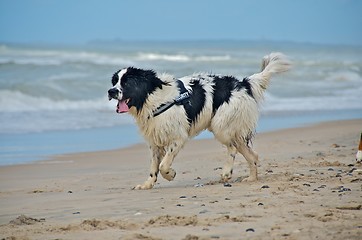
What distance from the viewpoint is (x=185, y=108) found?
8633 millimetres

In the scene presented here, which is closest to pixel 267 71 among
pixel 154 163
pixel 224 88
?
pixel 224 88

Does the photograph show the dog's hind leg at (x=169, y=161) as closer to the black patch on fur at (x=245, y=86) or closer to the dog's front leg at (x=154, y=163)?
the dog's front leg at (x=154, y=163)

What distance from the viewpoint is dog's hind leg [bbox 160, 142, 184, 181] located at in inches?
332

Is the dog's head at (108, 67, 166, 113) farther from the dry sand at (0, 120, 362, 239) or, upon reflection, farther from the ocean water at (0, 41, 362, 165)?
the ocean water at (0, 41, 362, 165)

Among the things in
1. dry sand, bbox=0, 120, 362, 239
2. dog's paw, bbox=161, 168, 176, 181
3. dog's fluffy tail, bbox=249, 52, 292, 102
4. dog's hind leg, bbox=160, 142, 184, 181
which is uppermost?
dog's fluffy tail, bbox=249, 52, 292, 102

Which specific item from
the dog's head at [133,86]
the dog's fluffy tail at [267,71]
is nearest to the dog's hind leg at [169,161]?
the dog's head at [133,86]

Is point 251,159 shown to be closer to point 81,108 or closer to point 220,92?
point 220,92

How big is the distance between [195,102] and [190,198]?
1.67 metres

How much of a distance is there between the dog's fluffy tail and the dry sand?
966 mm

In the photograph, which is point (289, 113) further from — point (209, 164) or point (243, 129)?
point (243, 129)

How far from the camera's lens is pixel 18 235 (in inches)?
233

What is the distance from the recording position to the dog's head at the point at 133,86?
8453 millimetres

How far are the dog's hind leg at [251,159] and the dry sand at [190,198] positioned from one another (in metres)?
0.15

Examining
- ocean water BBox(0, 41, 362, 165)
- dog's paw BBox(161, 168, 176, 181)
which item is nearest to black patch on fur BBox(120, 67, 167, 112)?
dog's paw BBox(161, 168, 176, 181)
